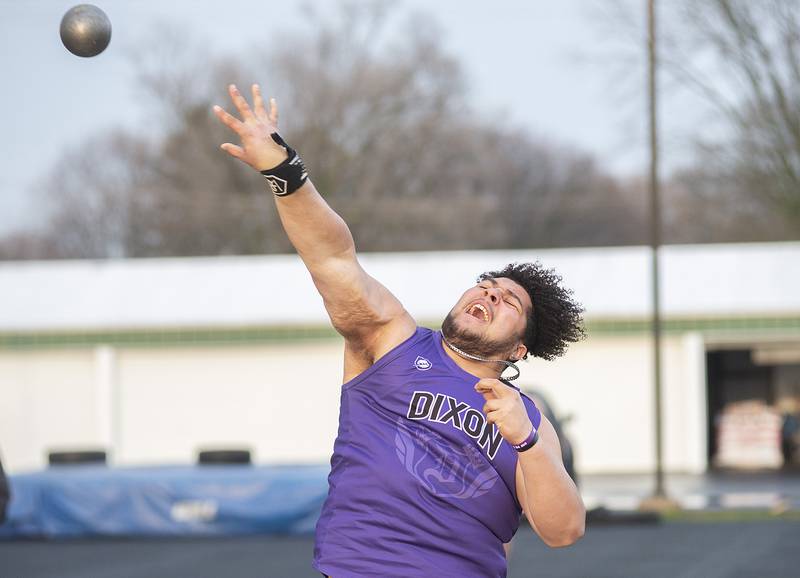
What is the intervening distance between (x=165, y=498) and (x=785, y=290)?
1260 centimetres

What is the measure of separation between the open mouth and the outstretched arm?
0.20 metres

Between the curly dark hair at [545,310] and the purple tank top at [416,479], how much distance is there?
0.45 metres

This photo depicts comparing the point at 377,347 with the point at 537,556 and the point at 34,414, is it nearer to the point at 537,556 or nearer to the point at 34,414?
the point at 537,556

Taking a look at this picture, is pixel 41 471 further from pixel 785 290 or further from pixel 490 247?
pixel 490 247

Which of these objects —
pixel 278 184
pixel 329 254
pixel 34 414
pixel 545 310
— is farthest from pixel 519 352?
pixel 34 414

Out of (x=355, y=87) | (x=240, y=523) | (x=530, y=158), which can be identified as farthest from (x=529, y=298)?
(x=530, y=158)

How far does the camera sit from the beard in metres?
3.96

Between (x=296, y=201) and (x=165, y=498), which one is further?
(x=165, y=498)

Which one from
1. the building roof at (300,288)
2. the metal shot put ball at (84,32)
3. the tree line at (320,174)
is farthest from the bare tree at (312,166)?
the metal shot put ball at (84,32)

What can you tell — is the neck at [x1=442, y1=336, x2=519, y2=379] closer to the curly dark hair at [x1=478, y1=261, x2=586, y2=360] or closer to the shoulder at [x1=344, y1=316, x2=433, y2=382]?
the shoulder at [x1=344, y1=316, x2=433, y2=382]

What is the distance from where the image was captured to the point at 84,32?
5.31 m

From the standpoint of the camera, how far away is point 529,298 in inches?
167

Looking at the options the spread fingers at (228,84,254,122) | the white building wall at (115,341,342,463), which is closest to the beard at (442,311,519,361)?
the spread fingers at (228,84,254,122)

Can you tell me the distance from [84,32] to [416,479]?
106 inches
